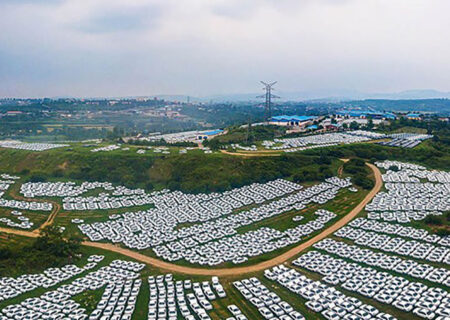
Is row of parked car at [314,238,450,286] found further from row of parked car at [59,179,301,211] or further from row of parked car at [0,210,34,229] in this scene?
row of parked car at [0,210,34,229]

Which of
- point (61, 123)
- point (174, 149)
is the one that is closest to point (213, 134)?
point (174, 149)

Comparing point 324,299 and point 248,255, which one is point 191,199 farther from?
point 324,299

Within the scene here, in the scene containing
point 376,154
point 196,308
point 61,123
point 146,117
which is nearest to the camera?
point 196,308

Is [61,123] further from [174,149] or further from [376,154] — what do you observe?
[376,154]

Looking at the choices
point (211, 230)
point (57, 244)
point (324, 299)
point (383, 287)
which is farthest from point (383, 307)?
point (57, 244)

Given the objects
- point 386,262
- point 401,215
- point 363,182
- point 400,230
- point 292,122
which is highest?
point 292,122

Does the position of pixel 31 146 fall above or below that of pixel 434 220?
above

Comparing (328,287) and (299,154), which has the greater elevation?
(299,154)

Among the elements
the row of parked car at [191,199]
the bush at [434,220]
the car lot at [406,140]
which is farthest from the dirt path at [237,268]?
the car lot at [406,140]

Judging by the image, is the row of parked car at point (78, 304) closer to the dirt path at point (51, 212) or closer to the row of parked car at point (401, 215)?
the dirt path at point (51, 212)
